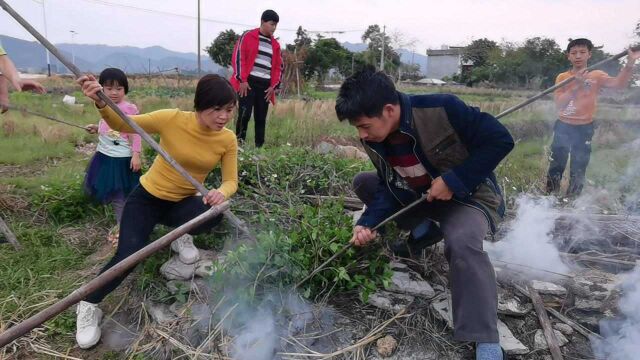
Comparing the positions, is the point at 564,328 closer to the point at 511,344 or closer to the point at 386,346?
the point at 511,344

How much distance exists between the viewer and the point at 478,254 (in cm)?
221

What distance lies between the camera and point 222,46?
2950 centimetres

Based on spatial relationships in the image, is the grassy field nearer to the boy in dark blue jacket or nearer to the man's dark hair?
the boy in dark blue jacket

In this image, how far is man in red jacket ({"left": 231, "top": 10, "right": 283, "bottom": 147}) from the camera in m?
5.45

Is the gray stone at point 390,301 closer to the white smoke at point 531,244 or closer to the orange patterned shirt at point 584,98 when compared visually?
the white smoke at point 531,244

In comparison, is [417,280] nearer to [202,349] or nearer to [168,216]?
[202,349]

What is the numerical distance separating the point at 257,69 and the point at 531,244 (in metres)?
3.79

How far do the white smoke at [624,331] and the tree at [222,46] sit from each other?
28.7 m

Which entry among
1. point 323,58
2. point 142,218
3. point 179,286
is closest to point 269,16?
point 142,218

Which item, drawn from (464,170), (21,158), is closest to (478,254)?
(464,170)

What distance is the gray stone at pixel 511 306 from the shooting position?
2.64 meters

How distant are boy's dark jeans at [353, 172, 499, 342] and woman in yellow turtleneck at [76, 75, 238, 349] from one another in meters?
1.42

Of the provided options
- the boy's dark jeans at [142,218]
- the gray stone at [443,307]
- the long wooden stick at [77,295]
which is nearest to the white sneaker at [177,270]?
the boy's dark jeans at [142,218]

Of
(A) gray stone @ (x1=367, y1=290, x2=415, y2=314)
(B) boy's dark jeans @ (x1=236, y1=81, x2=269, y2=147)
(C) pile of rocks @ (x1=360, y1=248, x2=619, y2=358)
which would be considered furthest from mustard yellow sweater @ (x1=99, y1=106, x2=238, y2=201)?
(B) boy's dark jeans @ (x1=236, y1=81, x2=269, y2=147)
